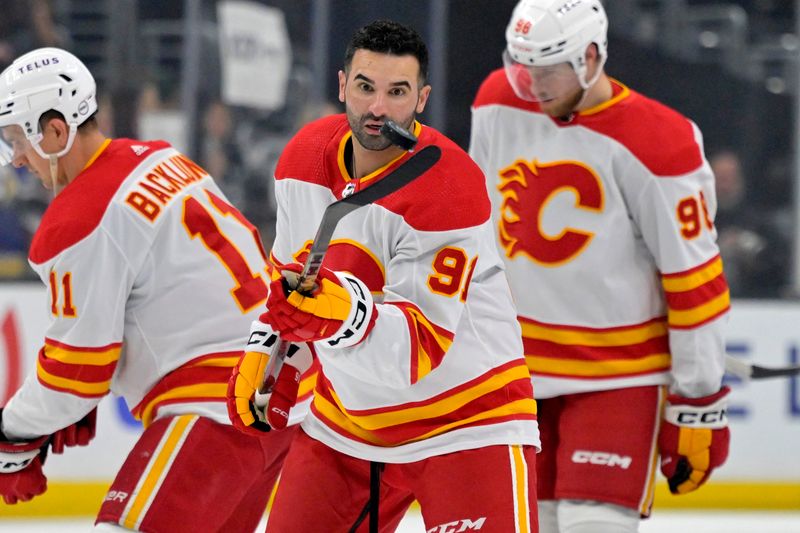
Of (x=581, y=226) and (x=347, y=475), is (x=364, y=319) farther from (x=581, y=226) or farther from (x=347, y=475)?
(x=581, y=226)

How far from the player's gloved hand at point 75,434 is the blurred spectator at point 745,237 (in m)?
3.41

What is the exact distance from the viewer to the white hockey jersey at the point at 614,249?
282cm

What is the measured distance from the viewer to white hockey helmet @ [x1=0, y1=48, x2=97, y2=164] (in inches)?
98.4

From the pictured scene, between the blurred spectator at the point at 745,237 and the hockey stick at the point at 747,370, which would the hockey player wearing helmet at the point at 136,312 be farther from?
the blurred spectator at the point at 745,237

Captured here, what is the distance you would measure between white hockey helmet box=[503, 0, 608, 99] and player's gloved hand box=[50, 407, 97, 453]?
1.17 meters

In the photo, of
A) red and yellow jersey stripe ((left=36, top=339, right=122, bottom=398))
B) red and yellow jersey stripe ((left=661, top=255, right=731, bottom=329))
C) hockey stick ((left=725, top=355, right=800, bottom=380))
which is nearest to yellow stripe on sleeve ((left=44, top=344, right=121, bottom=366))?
red and yellow jersey stripe ((left=36, top=339, right=122, bottom=398))

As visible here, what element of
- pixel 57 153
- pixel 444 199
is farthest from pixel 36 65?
pixel 444 199

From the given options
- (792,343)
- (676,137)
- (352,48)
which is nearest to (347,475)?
(352,48)

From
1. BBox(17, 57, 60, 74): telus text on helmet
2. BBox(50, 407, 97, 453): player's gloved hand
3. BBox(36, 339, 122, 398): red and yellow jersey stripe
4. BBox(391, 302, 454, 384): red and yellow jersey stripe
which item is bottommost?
BBox(50, 407, 97, 453): player's gloved hand

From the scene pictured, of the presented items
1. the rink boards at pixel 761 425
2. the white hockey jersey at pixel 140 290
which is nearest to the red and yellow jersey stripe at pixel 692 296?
the white hockey jersey at pixel 140 290

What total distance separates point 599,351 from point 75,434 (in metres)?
1.10

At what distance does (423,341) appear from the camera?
6.54 ft

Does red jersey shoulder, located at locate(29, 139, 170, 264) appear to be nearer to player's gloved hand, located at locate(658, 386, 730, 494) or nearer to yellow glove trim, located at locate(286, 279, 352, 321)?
yellow glove trim, located at locate(286, 279, 352, 321)

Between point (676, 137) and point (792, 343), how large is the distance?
2285 mm
